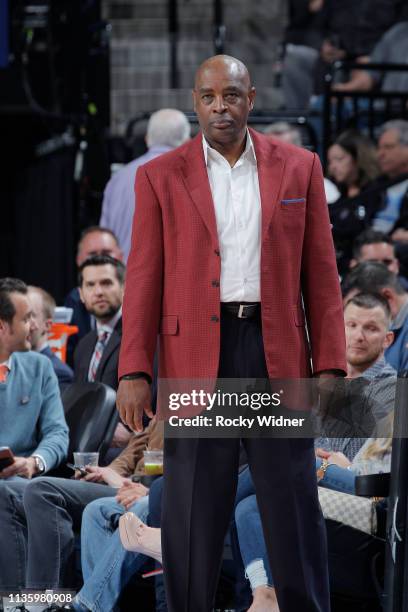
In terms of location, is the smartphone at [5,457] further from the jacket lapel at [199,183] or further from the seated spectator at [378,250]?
the seated spectator at [378,250]

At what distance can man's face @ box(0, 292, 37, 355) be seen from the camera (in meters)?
5.16

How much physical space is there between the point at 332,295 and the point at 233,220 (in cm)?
34

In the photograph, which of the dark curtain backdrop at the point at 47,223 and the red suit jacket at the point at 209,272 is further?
the dark curtain backdrop at the point at 47,223

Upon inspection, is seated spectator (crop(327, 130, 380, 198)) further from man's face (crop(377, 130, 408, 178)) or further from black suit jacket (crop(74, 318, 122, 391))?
black suit jacket (crop(74, 318, 122, 391))

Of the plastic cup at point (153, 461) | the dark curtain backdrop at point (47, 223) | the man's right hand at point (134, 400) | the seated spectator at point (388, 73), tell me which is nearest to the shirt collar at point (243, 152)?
the man's right hand at point (134, 400)

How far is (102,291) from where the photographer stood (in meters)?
6.14

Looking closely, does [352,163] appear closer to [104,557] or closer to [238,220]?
[104,557]

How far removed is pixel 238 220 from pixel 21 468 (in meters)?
1.84

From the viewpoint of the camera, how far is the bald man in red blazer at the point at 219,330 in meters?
3.47

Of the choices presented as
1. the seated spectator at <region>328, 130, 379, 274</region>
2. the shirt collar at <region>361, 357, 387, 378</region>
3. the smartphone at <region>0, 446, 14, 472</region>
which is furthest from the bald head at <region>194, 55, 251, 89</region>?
the seated spectator at <region>328, 130, 379, 274</region>

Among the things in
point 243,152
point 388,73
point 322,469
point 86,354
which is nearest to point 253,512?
point 322,469

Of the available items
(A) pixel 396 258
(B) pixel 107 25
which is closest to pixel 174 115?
(A) pixel 396 258

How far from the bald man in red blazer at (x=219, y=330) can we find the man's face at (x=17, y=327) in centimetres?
166

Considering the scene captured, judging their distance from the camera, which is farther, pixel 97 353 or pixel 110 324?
pixel 110 324
